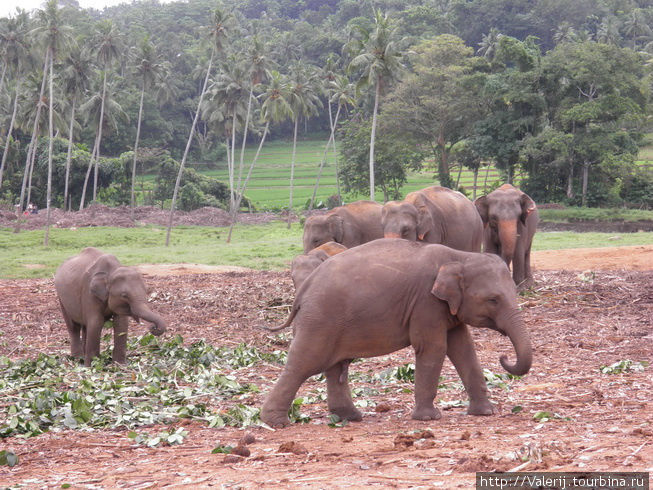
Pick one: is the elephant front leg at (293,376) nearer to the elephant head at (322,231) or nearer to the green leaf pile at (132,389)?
the green leaf pile at (132,389)

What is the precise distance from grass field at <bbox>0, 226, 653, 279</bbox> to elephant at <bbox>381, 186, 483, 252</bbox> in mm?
12347

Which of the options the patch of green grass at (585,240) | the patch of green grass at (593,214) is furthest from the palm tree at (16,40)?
the patch of green grass at (585,240)

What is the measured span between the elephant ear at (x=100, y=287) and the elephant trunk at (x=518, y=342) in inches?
241

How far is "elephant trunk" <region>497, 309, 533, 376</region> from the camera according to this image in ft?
23.7

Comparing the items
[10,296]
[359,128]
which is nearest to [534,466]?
[10,296]

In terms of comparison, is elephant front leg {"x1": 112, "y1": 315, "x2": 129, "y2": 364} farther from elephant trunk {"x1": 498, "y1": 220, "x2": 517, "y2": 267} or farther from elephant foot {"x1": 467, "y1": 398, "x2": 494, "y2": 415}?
elephant trunk {"x1": 498, "y1": 220, "x2": 517, "y2": 267}

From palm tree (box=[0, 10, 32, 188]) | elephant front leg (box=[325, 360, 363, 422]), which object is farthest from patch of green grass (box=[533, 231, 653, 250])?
palm tree (box=[0, 10, 32, 188])

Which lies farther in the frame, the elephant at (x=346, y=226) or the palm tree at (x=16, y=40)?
the palm tree at (x=16, y=40)

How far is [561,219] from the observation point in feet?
161

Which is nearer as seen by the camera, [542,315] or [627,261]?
[542,315]

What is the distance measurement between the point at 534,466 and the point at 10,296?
1727cm

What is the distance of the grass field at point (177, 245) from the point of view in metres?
31.0

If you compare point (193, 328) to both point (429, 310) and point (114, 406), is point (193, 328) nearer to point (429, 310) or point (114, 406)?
point (114, 406)

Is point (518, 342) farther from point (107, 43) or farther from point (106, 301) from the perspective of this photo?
point (107, 43)
